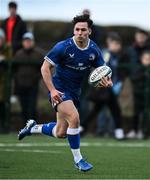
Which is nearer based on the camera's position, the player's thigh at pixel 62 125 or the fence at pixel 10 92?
the player's thigh at pixel 62 125

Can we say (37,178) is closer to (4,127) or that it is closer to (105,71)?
(105,71)

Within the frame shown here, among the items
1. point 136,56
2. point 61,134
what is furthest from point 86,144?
point 61,134

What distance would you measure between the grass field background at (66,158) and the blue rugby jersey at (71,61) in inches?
43.7

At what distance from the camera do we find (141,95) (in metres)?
18.8

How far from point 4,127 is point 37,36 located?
13.3 feet

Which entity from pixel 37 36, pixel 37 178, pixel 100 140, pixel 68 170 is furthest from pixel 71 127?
pixel 37 36

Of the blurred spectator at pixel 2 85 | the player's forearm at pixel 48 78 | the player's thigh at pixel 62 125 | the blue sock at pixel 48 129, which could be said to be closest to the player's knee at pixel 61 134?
the player's thigh at pixel 62 125

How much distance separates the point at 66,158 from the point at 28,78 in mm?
5172

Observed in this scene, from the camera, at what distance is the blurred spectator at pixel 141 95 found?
18.5 m

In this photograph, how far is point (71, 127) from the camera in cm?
1152

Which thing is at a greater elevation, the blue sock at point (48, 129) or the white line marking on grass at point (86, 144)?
the blue sock at point (48, 129)

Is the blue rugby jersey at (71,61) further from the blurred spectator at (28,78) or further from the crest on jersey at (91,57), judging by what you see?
the blurred spectator at (28,78)

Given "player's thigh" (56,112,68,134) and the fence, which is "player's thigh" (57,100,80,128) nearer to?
"player's thigh" (56,112,68,134)

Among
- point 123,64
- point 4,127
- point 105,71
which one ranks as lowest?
point 4,127
